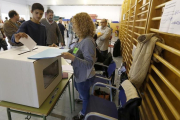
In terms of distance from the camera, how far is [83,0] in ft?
29.5

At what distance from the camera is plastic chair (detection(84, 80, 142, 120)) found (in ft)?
2.58

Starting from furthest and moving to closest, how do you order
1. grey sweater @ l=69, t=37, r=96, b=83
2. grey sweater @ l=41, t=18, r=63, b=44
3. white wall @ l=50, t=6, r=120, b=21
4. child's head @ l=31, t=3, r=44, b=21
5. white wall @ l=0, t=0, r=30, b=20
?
white wall @ l=50, t=6, r=120, b=21 → white wall @ l=0, t=0, r=30, b=20 → grey sweater @ l=41, t=18, r=63, b=44 → child's head @ l=31, t=3, r=44, b=21 → grey sweater @ l=69, t=37, r=96, b=83

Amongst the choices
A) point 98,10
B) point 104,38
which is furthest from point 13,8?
point 104,38

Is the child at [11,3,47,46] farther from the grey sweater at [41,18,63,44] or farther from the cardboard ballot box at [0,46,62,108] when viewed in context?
the grey sweater at [41,18,63,44]

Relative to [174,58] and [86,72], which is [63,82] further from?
[174,58]

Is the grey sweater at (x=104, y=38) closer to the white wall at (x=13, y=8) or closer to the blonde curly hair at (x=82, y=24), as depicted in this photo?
the blonde curly hair at (x=82, y=24)

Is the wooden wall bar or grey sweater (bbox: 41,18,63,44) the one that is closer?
the wooden wall bar

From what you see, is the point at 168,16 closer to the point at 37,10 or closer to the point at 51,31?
the point at 37,10

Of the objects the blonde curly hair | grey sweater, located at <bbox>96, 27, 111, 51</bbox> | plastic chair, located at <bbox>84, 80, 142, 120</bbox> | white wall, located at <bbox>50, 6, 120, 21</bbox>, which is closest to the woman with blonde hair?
the blonde curly hair

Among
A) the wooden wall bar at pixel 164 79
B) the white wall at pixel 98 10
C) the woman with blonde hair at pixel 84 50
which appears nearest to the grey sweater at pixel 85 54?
the woman with blonde hair at pixel 84 50

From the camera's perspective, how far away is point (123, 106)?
2.61ft

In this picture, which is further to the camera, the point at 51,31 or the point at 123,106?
the point at 51,31

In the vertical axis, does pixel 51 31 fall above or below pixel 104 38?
above

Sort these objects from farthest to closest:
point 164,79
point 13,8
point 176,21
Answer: point 13,8 < point 164,79 < point 176,21
